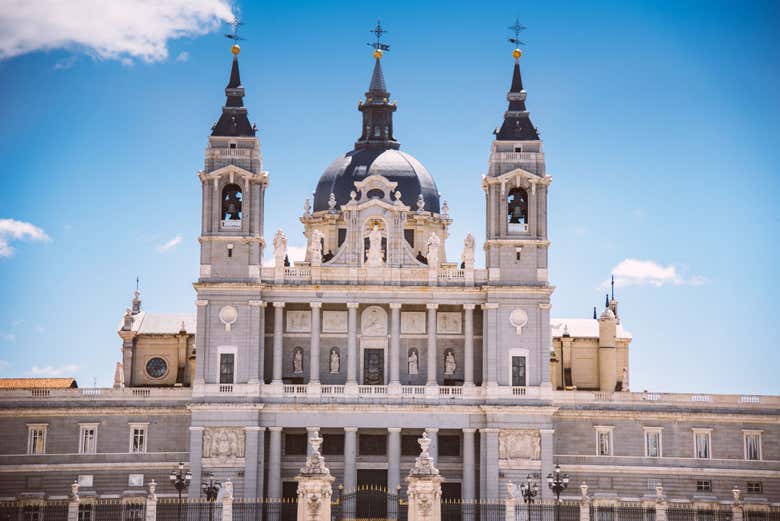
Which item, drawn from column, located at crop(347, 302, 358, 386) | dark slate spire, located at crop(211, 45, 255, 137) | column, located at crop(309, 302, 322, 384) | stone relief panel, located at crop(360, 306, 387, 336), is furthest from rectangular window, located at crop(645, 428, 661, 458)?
dark slate spire, located at crop(211, 45, 255, 137)

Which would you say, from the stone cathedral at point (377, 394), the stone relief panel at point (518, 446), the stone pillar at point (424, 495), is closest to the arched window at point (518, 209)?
the stone cathedral at point (377, 394)

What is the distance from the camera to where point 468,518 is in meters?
77.8

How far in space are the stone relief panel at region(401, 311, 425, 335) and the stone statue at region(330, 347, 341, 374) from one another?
425 cm

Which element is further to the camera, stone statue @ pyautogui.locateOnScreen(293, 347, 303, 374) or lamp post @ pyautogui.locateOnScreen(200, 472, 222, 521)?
stone statue @ pyautogui.locateOnScreen(293, 347, 303, 374)

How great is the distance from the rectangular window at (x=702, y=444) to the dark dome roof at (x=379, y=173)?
24418 mm

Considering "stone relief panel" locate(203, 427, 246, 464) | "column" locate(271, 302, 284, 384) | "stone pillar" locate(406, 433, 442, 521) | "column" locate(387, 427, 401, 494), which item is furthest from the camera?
"column" locate(271, 302, 284, 384)

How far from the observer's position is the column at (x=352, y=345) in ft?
271

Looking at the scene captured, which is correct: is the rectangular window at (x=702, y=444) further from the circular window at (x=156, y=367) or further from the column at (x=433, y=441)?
the circular window at (x=156, y=367)

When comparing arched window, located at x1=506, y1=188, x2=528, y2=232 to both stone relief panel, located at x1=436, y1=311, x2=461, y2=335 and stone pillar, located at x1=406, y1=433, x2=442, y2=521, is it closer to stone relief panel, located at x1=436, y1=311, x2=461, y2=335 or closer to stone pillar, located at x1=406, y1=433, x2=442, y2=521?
stone relief panel, located at x1=436, y1=311, x2=461, y2=335

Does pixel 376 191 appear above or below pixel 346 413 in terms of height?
above

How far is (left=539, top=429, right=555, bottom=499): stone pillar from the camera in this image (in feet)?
264

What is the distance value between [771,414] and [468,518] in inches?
786

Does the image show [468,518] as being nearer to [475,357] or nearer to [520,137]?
[475,357]

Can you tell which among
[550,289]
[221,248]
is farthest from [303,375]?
[550,289]
